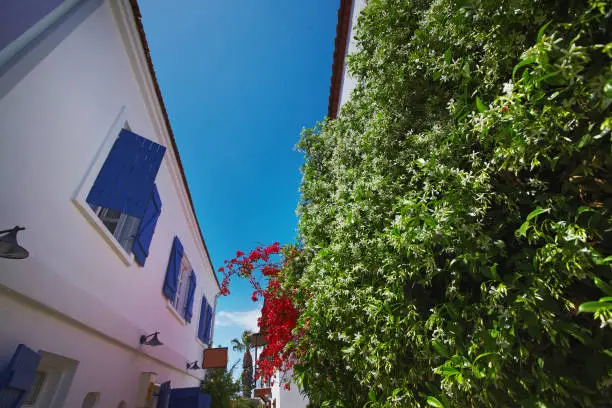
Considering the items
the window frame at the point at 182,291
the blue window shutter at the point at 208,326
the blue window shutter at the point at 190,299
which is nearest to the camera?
the window frame at the point at 182,291

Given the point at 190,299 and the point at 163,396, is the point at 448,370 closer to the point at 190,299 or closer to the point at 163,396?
the point at 163,396

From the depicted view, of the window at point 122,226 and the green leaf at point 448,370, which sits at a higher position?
the window at point 122,226

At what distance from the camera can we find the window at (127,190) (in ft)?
11.3

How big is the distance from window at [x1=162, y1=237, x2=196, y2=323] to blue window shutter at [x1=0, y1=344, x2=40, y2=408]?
3.63 meters

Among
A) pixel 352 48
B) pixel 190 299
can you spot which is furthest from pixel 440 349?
pixel 190 299

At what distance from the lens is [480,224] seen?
1.71 metres

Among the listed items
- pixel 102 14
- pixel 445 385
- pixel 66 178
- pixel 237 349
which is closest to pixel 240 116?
pixel 102 14

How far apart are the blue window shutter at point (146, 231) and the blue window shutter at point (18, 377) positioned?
2.21m

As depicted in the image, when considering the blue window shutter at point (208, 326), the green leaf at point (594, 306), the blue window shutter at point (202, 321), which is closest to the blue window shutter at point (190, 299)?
the blue window shutter at point (202, 321)

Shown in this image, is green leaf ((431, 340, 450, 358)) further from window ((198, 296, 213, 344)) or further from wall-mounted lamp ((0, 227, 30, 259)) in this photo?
window ((198, 296, 213, 344))

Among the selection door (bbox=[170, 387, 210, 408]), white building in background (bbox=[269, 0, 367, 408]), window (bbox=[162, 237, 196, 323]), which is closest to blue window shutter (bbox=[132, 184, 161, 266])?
window (bbox=[162, 237, 196, 323])

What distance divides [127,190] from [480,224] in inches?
→ 153

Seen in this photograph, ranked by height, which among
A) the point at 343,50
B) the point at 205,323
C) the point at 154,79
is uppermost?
the point at 343,50

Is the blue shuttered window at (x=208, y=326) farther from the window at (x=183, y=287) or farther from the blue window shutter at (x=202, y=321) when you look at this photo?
the window at (x=183, y=287)
